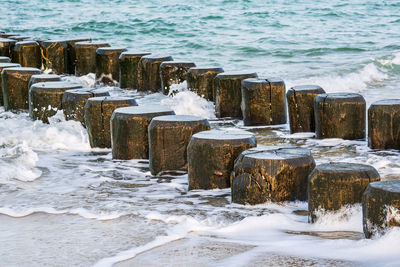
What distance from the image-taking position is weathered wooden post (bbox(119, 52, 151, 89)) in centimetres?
1123

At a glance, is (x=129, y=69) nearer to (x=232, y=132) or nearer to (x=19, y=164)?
(x=19, y=164)

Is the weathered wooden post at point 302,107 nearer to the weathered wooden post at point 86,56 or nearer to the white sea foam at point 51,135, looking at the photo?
the white sea foam at point 51,135

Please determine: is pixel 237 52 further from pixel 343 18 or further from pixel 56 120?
pixel 56 120

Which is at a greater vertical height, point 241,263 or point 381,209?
point 381,209

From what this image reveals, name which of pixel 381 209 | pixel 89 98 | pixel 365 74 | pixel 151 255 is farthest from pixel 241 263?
pixel 365 74

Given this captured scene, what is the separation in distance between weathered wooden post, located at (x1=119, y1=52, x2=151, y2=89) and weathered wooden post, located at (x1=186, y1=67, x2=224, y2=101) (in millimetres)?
1931

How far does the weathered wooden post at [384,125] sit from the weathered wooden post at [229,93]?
89.5 inches

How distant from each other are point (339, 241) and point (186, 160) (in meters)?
2.13

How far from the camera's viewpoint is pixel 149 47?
73.1 ft

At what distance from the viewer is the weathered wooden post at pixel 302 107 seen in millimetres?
7523

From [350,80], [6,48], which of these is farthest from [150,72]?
[350,80]

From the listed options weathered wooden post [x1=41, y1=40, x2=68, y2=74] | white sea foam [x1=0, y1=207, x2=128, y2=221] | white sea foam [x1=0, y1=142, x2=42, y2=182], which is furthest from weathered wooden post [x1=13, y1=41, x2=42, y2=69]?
white sea foam [x1=0, y1=207, x2=128, y2=221]

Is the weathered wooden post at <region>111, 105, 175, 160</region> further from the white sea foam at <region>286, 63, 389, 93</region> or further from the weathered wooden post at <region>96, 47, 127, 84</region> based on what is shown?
the white sea foam at <region>286, 63, 389, 93</region>

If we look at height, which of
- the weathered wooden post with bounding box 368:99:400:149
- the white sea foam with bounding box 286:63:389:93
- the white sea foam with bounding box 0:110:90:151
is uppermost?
the weathered wooden post with bounding box 368:99:400:149
